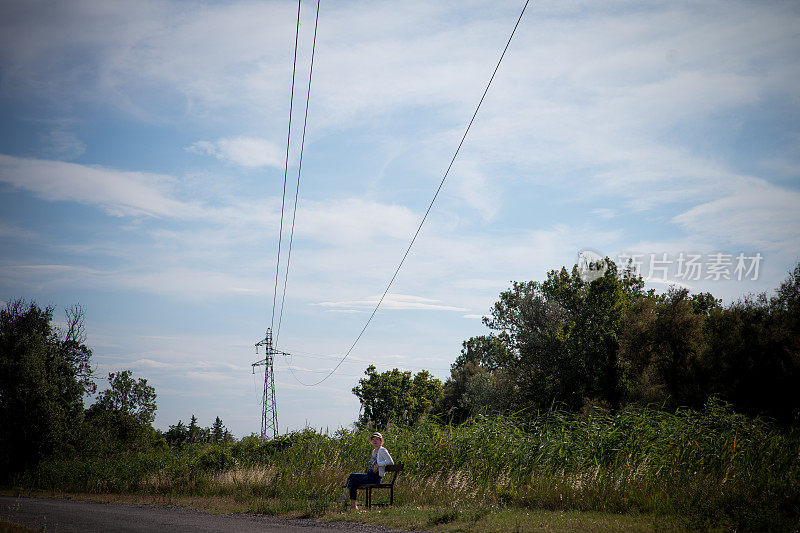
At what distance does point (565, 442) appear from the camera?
13.3 m

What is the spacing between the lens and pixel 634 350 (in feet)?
135

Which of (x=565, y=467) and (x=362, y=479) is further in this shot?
(x=565, y=467)

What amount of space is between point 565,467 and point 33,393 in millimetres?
37290

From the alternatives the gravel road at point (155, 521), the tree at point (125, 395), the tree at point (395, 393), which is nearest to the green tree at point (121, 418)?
the tree at point (125, 395)

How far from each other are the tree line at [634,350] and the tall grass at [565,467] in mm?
10966

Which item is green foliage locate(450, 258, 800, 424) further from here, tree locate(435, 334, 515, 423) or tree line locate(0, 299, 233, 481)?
tree line locate(0, 299, 233, 481)

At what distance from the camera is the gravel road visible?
10.1m

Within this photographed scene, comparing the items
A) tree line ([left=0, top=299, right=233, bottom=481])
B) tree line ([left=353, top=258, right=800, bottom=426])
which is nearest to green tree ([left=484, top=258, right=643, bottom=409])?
tree line ([left=353, top=258, right=800, bottom=426])

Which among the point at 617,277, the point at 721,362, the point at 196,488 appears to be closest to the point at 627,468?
the point at 196,488

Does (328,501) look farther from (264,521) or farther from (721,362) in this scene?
(721,362)

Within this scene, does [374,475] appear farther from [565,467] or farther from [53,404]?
[53,404]

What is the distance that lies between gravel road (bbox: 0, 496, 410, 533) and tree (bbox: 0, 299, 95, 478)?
25672mm

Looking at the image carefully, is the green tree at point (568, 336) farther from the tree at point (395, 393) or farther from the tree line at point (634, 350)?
the tree at point (395, 393)

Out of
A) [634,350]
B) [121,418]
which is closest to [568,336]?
[634,350]
